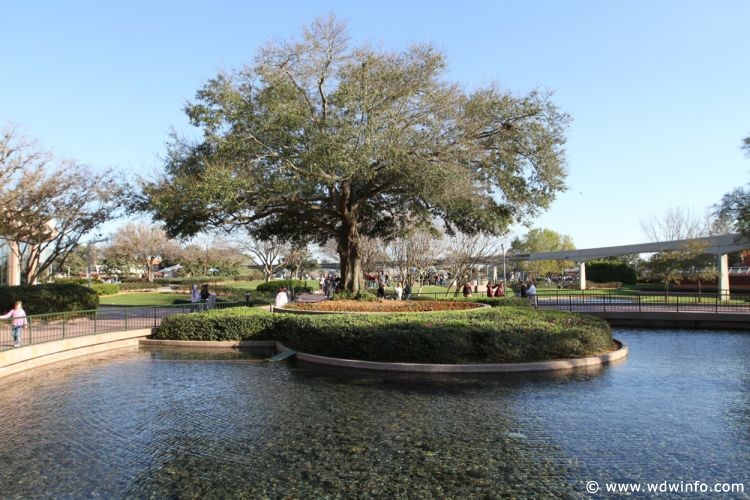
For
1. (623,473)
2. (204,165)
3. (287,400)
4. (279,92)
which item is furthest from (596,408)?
Result: (204,165)

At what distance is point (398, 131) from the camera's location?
1834 cm

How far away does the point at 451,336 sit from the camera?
13.5 meters

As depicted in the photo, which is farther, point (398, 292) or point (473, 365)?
point (398, 292)

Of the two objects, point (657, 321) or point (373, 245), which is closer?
point (657, 321)

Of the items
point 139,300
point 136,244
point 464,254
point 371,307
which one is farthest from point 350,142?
point 136,244

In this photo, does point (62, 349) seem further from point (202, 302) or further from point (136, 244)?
point (136, 244)

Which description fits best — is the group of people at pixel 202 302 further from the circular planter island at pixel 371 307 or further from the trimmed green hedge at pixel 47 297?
the trimmed green hedge at pixel 47 297

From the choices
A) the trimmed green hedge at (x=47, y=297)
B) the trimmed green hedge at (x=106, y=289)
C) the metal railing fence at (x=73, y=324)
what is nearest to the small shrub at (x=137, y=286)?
the trimmed green hedge at (x=106, y=289)

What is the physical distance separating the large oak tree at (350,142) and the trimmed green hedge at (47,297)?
235 inches

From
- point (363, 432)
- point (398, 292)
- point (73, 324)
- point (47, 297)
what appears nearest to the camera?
point (363, 432)

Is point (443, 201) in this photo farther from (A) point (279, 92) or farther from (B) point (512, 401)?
(B) point (512, 401)

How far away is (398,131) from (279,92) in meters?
4.16

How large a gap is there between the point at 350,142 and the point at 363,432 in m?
11.1

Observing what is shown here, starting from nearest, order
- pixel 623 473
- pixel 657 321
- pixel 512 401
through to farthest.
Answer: pixel 623 473 → pixel 512 401 → pixel 657 321
